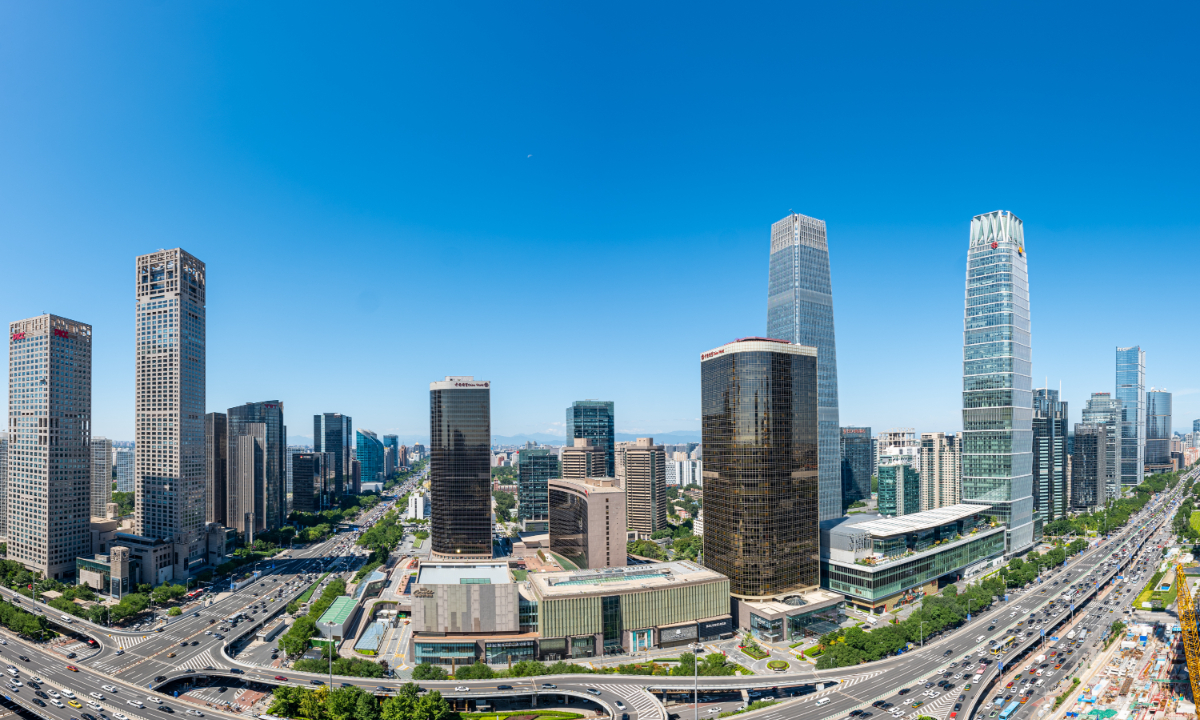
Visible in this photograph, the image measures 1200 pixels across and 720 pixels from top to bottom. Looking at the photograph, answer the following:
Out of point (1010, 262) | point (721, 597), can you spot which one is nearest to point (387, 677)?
point (721, 597)

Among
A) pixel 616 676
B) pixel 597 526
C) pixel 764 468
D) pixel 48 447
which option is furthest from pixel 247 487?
pixel 764 468

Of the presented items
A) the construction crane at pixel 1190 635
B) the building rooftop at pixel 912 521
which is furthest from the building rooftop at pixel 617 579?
the construction crane at pixel 1190 635

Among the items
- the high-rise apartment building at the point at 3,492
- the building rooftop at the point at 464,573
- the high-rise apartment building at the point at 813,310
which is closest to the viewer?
the building rooftop at the point at 464,573

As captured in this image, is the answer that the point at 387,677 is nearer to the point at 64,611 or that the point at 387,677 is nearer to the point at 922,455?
the point at 64,611

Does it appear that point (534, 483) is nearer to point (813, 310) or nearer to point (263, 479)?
point (263, 479)

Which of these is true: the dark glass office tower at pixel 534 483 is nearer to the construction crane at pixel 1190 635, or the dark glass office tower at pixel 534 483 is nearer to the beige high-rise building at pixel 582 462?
the beige high-rise building at pixel 582 462

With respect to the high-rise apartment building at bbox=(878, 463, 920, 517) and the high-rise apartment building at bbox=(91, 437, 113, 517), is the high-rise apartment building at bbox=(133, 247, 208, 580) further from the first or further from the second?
the high-rise apartment building at bbox=(878, 463, 920, 517)

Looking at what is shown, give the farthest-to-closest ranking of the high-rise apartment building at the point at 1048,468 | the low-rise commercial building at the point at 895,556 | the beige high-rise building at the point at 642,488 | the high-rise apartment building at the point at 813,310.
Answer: the beige high-rise building at the point at 642,488, the high-rise apartment building at the point at 1048,468, the high-rise apartment building at the point at 813,310, the low-rise commercial building at the point at 895,556

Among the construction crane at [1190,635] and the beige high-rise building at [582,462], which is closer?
the construction crane at [1190,635]
